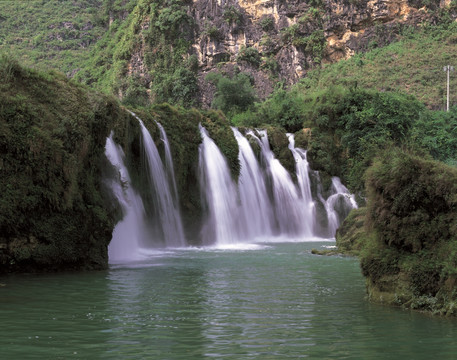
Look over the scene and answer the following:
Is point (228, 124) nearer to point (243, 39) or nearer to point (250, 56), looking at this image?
point (250, 56)

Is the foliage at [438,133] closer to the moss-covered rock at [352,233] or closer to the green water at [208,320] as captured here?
the moss-covered rock at [352,233]

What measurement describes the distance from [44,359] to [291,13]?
76601 millimetres

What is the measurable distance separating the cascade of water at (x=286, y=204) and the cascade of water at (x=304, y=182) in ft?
0.35

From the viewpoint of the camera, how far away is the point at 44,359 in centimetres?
641

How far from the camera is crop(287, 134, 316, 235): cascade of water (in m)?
33.9

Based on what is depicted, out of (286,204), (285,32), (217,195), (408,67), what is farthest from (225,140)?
(285,32)

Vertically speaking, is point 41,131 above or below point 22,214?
above

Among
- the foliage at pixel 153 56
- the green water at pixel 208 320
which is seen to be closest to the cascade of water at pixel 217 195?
the green water at pixel 208 320

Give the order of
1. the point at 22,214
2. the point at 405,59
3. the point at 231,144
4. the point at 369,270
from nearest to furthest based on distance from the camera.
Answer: the point at 369,270, the point at 22,214, the point at 231,144, the point at 405,59

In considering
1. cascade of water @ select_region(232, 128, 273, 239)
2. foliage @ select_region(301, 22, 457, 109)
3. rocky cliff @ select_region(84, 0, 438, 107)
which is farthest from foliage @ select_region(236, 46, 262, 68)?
cascade of water @ select_region(232, 128, 273, 239)

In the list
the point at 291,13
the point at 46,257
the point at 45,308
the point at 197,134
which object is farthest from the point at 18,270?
the point at 291,13

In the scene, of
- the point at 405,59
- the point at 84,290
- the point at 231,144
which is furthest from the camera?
the point at 405,59

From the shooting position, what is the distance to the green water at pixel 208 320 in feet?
22.6

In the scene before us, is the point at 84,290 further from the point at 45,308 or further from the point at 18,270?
the point at 18,270
